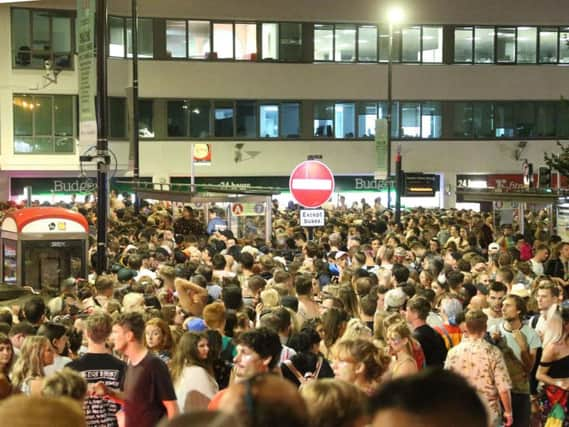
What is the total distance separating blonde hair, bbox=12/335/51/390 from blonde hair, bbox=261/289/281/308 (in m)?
3.70

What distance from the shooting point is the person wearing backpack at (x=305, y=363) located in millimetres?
8055

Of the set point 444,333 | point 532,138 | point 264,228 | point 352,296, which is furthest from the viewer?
point 532,138

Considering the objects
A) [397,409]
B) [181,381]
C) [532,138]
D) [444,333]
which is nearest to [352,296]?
[444,333]

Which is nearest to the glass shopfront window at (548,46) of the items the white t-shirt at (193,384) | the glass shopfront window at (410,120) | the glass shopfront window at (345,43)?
the glass shopfront window at (410,120)

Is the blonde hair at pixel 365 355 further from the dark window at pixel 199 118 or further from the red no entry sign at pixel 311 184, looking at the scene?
the dark window at pixel 199 118

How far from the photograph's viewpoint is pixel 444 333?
33.5 feet

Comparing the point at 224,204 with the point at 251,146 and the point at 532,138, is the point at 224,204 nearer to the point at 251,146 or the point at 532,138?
the point at 251,146

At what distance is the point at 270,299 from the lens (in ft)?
36.1

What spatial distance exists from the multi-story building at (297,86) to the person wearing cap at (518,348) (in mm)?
34037

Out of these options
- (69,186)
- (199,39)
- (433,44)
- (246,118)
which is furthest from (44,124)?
(433,44)

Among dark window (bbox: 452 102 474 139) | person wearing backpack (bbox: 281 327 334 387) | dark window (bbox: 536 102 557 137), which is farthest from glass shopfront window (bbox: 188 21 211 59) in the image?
person wearing backpack (bbox: 281 327 334 387)

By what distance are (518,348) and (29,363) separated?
4.68 meters

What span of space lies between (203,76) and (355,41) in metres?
7.53

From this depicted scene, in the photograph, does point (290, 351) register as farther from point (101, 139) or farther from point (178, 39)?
point (178, 39)
